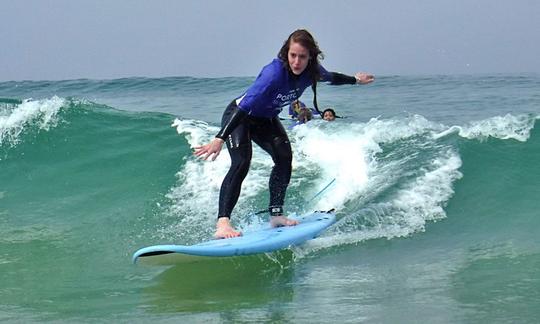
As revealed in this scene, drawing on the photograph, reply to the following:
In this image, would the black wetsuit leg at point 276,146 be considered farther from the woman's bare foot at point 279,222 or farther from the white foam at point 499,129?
the white foam at point 499,129

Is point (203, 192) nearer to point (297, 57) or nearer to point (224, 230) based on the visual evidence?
point (224, 230)

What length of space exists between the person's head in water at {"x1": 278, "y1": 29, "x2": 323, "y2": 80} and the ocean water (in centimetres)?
142

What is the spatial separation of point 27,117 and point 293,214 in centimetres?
591

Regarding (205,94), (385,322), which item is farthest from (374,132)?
(205,94)

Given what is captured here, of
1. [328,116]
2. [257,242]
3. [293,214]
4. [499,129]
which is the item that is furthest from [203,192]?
[499,129]

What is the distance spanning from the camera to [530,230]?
6328 mm

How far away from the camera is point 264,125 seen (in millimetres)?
5766

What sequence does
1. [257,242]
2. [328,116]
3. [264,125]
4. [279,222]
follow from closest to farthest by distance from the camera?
[257,242]
[264,125]
[279,222]
[328,116]

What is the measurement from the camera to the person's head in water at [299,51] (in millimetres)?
5305

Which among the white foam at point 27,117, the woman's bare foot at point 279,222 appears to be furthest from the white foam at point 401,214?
the white foam at point 27,117

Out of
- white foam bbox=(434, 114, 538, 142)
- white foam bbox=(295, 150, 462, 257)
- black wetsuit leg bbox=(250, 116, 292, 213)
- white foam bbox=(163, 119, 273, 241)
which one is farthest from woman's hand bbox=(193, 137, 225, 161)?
white foam bbox=(434, 114, 538, 142)

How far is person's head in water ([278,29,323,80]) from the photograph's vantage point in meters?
5.30

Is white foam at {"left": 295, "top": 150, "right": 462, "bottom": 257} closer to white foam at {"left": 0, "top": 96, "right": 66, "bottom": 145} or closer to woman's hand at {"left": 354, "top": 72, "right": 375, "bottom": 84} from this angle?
woman's hand at {"left": 354, "top": 72, "right": 375, "bottom": 84}

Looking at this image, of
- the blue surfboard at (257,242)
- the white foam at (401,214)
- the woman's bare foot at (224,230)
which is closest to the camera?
the blue surfboard at (257,242)
